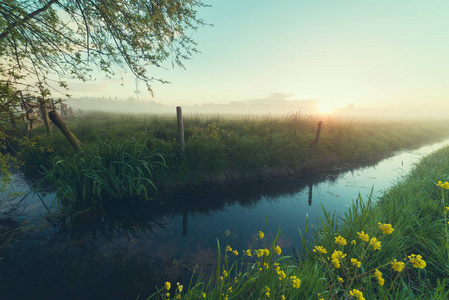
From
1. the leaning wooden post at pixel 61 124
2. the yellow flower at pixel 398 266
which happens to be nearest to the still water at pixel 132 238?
the yellow flower at pixel 398 266

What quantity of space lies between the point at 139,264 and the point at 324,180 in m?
7.63

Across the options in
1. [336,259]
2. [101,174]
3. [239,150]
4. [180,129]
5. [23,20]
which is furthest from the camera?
[239,150]

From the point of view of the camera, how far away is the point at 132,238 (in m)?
3.87

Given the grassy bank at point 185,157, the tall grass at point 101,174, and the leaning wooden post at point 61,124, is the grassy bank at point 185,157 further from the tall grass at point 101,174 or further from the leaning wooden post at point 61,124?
the leaning wooden post at point 61,124

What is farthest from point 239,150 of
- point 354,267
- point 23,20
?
point 23,20

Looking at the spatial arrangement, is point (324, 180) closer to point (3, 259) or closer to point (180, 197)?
point (180, 197)

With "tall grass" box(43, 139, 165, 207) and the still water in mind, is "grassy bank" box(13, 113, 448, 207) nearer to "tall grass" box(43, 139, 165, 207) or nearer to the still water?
"tall grass" box(43, 139, 165, 207)

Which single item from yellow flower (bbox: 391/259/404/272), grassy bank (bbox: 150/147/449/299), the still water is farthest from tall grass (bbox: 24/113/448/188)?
yellow flower (bbox: 391/259/404/272)

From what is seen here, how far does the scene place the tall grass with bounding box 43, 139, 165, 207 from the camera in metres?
4.73

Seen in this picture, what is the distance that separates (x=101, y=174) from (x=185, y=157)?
2.66 metres

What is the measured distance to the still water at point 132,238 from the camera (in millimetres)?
2857

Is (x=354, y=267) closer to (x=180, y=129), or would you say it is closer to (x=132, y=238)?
(x=132, y=238)

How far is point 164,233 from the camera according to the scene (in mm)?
4074

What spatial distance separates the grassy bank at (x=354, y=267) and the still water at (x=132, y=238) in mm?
464
